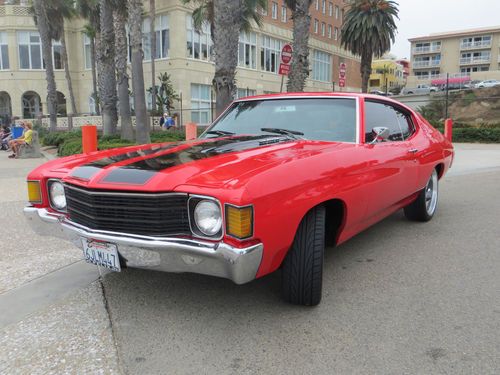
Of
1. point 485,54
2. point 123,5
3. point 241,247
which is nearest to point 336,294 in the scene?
point 241,247

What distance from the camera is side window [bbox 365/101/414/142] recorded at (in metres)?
4.12

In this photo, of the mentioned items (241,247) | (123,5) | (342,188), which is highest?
(123,5)

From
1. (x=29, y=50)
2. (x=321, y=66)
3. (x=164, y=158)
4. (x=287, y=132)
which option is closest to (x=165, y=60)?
(x=29, y=50)

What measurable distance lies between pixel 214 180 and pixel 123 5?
1469cm

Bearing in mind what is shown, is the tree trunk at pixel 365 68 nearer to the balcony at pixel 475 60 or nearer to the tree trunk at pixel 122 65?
the tree trunk at pixel 122 65

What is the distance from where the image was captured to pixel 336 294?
3.42m

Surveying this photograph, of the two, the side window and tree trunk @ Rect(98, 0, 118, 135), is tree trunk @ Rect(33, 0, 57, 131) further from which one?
the side window

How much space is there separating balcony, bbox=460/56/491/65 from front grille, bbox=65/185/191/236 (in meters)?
90.9

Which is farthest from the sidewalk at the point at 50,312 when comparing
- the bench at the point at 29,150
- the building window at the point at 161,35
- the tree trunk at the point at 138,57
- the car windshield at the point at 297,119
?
the building window at the point at 161,35

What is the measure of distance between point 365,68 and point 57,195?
28.8m

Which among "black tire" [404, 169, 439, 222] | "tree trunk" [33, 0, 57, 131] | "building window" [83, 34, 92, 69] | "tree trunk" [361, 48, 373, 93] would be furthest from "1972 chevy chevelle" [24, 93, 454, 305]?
"building window" [83, 34, 92, 69]

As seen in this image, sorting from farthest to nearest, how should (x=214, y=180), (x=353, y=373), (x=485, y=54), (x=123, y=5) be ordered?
(x=485, y=54)
(x=123, y=5)
(x=214, y=180)
(x=353, y=373)

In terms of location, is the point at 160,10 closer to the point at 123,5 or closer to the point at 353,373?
the point at 123,5

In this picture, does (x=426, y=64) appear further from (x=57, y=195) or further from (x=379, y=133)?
(x=57, y=195)
